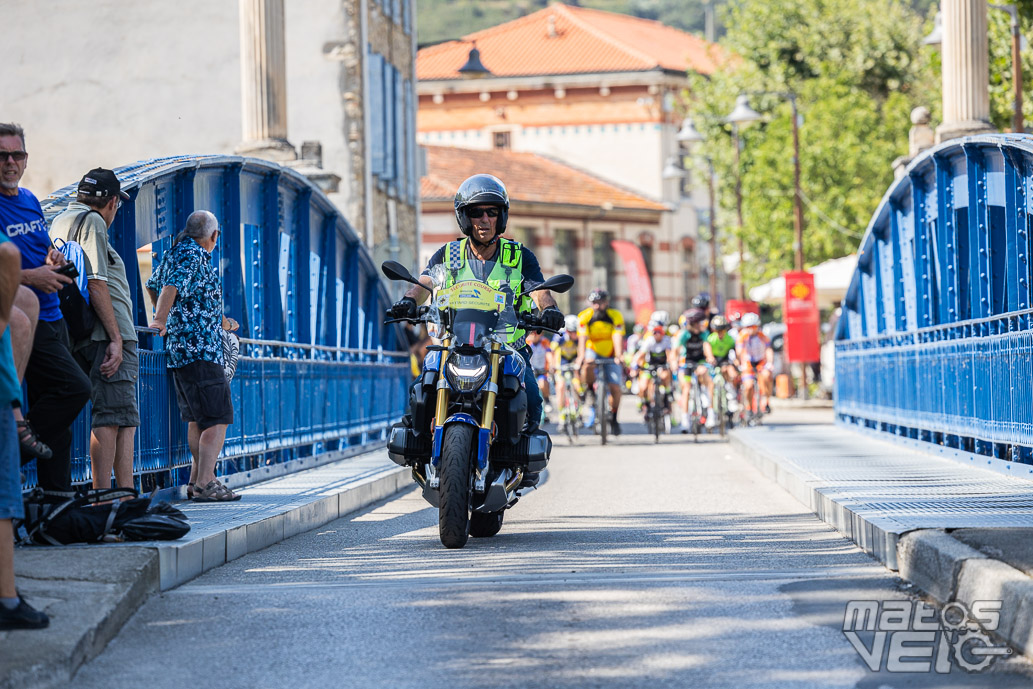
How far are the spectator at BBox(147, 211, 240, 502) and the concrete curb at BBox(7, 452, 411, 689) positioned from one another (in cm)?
96

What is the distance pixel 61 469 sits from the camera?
7.36 metres

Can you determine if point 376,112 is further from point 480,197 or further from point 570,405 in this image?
point 480,197

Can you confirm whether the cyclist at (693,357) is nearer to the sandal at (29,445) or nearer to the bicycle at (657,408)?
the bicycle at (657,408)

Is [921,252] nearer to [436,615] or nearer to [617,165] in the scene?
[436,615]

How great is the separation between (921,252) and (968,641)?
385 inches

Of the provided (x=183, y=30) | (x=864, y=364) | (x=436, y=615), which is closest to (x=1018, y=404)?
(x=436, y=615)

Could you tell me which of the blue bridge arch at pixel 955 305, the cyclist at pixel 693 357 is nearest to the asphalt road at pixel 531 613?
the blue bridge arch at pixel 955 305

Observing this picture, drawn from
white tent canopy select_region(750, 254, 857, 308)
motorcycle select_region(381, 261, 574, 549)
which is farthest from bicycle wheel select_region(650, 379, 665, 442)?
motorcycle select_region(381, 261, 574, 549)

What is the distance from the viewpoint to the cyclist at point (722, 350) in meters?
21.1

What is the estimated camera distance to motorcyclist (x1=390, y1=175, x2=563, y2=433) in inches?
345

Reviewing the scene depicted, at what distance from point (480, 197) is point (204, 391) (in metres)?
2.24

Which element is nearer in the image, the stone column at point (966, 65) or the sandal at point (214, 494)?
the sandal at point (214, 494)

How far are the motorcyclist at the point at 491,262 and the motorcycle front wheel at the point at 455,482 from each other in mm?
692

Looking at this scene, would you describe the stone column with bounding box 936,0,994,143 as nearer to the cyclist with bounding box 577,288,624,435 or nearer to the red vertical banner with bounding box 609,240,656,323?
the cyclist with bounding box 577,288,624,435
